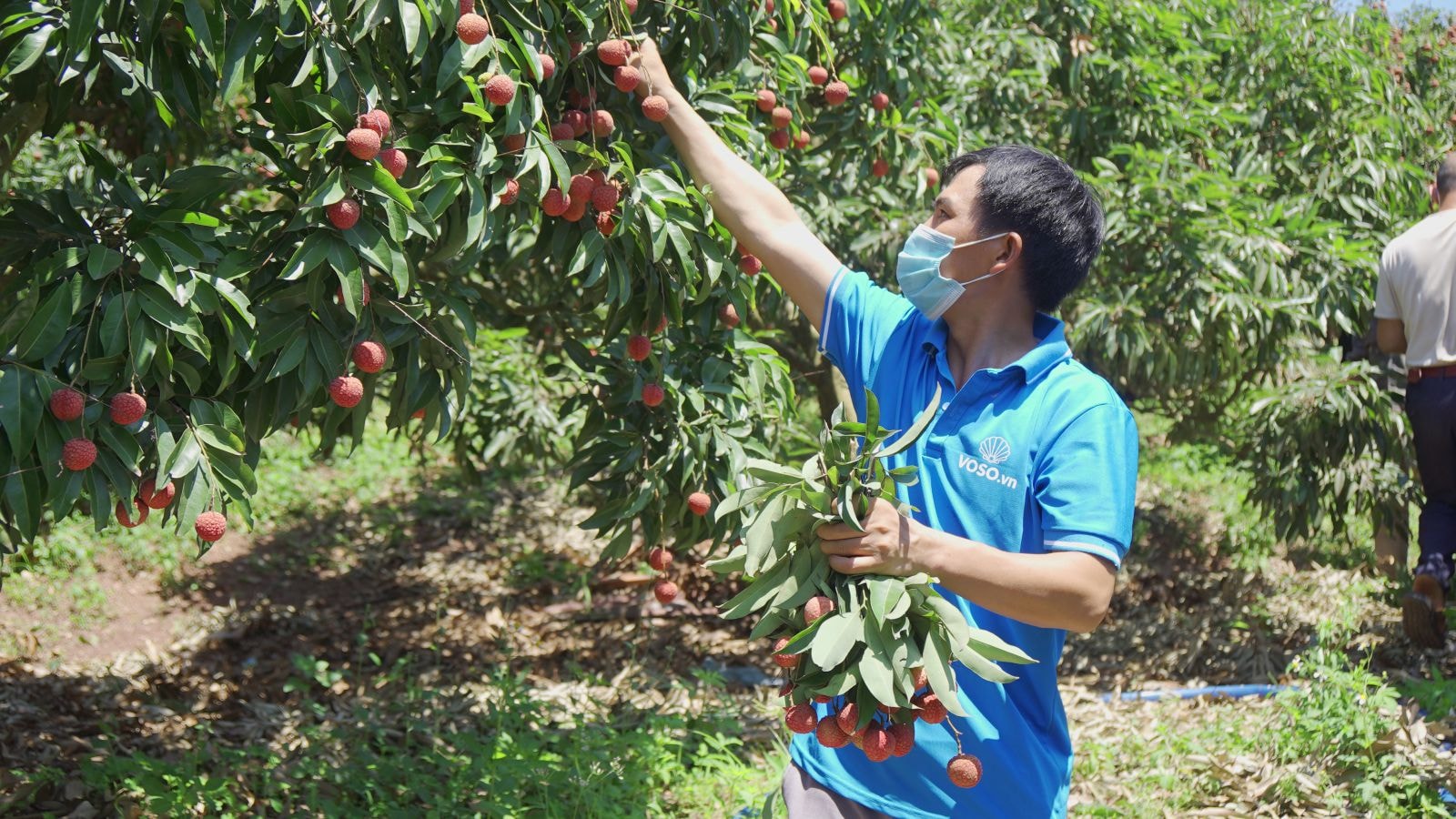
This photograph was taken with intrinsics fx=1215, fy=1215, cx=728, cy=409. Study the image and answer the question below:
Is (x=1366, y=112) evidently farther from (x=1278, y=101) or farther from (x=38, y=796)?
(x=38, y=796)

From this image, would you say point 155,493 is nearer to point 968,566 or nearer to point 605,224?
point 605,224

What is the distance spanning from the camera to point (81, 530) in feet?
21.0

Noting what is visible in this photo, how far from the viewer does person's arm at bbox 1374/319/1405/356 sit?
4246 mm

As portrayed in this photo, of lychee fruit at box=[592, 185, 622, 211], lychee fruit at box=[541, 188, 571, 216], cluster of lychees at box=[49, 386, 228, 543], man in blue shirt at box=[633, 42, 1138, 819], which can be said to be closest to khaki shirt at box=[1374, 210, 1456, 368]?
man in blue shirt at box=[633, 42, 1138, 819]

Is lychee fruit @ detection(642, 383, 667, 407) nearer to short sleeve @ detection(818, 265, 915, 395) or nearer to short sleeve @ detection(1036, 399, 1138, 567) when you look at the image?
short sleeve @ detection(818, 265, 915, 395)

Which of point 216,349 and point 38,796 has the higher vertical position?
point 216,349

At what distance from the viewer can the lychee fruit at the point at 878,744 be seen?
1.67m

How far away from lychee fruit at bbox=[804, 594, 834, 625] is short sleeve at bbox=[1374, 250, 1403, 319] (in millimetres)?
3308

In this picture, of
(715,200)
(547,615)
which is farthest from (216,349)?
Result: (547,615)

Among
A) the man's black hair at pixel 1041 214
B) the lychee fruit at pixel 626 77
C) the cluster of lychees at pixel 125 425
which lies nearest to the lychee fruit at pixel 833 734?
the man's black hair at pixel 1041 214

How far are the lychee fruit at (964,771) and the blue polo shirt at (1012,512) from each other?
4.4 inches

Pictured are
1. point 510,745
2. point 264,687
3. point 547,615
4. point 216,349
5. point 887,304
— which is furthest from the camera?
point 547,615

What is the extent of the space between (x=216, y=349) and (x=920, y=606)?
1246 mm

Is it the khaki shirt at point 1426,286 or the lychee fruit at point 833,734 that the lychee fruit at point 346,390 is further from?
the khaki shirt at point 1426,286
